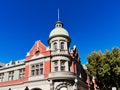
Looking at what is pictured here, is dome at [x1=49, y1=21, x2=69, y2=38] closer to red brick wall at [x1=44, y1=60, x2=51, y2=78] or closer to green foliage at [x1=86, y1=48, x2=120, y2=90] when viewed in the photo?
red brick wall at [x1=44, y1=60, x2=51, y2=78]

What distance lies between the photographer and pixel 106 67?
3116 centimetres

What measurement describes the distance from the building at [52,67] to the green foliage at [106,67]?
2999 millimetres

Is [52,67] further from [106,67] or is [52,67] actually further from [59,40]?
[106,67]

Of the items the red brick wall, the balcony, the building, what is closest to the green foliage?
the building

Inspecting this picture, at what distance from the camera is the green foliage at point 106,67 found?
1232 inches

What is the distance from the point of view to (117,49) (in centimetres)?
3244

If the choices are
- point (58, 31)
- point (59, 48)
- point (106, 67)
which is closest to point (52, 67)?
point (59, 48)

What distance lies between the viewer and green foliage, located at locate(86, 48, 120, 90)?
31.3m

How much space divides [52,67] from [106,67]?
347 inches

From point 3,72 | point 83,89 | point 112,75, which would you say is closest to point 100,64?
point 112,75

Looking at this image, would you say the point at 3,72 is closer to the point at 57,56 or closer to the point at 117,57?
the point at 57,56

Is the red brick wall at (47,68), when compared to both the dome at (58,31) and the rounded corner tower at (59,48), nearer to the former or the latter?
the rounded corner tower at (59,48)

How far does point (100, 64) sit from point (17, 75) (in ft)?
52.7

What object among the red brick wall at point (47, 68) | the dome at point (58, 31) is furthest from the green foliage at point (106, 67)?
the red brick wall at point (47, 68)
